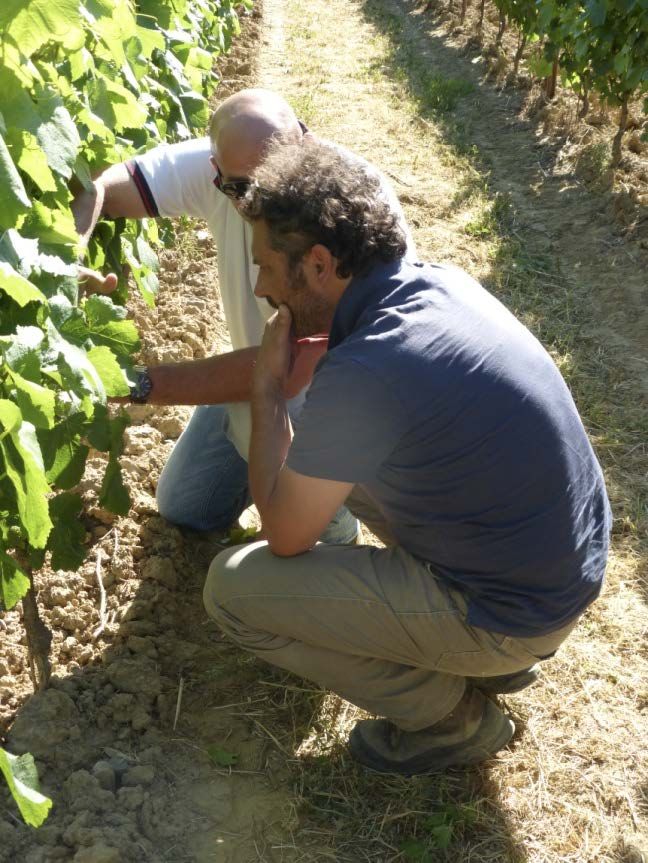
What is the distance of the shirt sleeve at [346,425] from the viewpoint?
6.63 feet

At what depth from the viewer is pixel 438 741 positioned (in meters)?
2.53

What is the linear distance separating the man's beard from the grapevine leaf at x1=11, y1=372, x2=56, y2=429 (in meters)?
0.69

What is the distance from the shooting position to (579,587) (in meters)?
2.29

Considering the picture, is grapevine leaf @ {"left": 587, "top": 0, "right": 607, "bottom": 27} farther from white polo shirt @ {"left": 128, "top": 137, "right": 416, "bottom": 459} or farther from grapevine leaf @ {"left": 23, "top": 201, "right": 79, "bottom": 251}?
grapevine leaf @ {"left": 23, "top": 201, "right": 79, "bottom": 251}

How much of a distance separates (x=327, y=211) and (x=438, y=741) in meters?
1.31

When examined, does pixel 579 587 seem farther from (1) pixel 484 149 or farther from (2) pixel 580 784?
(1) pixel 484 149

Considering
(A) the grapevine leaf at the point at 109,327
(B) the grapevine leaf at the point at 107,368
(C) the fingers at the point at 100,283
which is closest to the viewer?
(B) the grapevine leaf at the point at 107,368

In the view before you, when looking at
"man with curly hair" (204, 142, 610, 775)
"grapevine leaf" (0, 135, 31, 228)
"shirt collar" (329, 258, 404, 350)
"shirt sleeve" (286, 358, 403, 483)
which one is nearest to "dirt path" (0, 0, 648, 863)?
"man with curly hair" (204, 142, 610, 775)

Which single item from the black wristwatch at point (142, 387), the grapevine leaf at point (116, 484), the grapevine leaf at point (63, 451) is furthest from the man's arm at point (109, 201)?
the grapevine leaf at point (63, 451)

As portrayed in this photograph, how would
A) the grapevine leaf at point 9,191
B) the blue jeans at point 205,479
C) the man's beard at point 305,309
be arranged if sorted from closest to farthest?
the grapevine leaf at point 9,191
the man's beard at point 305,309
the blue jeans at point 205,479

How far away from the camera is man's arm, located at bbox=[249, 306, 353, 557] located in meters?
2.25

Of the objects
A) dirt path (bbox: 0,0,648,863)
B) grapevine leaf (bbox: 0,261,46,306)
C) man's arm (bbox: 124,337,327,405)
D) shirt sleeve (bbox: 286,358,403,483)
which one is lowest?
dirt path (bbox: 0,0,648,863)

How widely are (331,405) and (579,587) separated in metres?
0.73

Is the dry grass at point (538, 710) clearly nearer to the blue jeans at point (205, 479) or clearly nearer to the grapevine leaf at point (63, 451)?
the blue jeans at point (205, 479)
